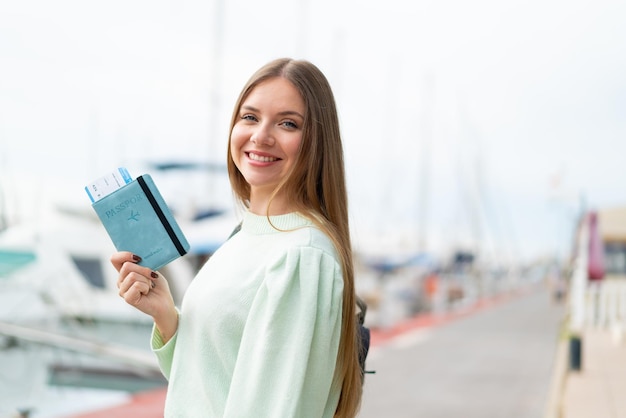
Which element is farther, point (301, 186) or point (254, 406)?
point (301, 186)

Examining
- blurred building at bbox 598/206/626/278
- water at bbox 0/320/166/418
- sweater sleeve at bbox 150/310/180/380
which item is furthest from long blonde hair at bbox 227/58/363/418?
blurred building at bbox 598/206/626/278

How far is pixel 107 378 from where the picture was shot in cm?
927

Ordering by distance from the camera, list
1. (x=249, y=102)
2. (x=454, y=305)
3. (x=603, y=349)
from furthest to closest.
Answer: (x=454, y=305) → (x=603, y=349) → (x=249, y=102)

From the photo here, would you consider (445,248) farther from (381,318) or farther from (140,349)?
(140,349)

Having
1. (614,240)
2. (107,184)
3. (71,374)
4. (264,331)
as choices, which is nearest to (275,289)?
(264,331)

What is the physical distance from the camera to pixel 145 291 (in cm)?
149

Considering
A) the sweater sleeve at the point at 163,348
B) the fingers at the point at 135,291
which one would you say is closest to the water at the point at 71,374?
the sweater sleeve at the point at 163,348

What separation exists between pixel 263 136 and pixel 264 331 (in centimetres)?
41

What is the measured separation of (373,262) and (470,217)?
24.7 feet

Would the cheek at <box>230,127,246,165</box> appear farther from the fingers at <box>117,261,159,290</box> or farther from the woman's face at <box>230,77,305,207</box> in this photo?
the fingers at <box>117,261,159,290</box>

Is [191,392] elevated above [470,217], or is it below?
above

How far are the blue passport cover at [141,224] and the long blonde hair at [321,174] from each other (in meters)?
0.23

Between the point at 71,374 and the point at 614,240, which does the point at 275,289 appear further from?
the point at 614,240

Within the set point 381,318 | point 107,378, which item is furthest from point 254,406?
point 381,318
